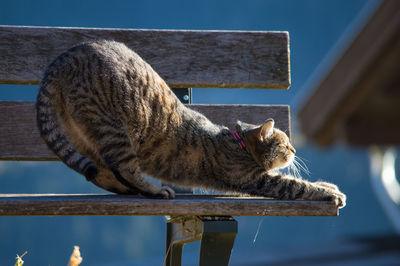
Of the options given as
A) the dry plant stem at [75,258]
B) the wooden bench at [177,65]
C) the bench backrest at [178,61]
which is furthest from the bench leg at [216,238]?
the bench backrest at [178,61]

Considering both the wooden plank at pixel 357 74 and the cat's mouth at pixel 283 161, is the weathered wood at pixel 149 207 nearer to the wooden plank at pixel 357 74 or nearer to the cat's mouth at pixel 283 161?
the wooden plank at pixel 357 74

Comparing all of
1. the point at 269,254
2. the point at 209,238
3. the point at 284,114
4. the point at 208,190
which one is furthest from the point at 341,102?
the point at 269,254

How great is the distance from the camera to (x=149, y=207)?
3.85ft

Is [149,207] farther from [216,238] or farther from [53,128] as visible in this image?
[53,128]

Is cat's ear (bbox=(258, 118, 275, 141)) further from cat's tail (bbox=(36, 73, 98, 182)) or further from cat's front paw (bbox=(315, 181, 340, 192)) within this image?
cat's tail (bbox=(36, 73, 98, 182))

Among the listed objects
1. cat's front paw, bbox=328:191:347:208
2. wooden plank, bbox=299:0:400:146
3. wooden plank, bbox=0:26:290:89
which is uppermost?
wooden plank, bbox=0:26:290:89

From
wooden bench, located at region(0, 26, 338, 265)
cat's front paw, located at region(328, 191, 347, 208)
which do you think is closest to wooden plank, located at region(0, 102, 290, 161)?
wooden bench, located at region(0, 26, 338, 265)

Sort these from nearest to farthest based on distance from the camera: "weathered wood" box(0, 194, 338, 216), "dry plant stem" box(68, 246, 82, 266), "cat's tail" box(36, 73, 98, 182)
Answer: "weathered wood" box(0, 194, 338, 216)
"dry plant stem" box(68, 246, 82, 266)
"cat's tail" box(36, 73, 98, 182)

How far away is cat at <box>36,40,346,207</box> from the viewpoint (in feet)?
5.07

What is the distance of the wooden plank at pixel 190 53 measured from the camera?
1910mm

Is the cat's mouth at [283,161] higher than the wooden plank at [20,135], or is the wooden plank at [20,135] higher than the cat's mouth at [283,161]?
the wooden plank at [20,135]

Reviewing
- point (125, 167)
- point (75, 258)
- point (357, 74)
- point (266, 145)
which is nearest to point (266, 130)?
point (266, 145)

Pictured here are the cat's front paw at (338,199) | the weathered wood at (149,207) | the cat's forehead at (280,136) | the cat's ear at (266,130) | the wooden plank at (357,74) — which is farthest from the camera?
the cat's forehead at (280,136)

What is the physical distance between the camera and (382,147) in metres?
0.79
